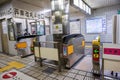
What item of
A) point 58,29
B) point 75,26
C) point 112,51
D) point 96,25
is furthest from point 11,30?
point 96,25

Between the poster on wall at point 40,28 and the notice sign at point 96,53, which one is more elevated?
the poster on wall at point 40,28

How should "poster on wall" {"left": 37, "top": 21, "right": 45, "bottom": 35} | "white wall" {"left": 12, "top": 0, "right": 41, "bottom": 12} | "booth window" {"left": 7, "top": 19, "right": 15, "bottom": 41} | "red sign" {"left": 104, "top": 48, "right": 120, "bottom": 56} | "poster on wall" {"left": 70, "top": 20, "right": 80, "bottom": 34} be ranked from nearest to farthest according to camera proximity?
1. "red sign" {"left": 104, "top": 48, "right": 120, "bottom": 56}
2. "white wall" {"left": 12, "top": 0, "right": 41, "bottom": 12}
3. "booth window" {"left": 7, "top": 19, "right": 15, "bottom": 41}
4. "poster on wall" {"left": 37, "top": 21, "right": 45, "bottom": 35}
5. "poster on wall" {"left": 70, "top": 20, "right": 80, "bottom": 34}

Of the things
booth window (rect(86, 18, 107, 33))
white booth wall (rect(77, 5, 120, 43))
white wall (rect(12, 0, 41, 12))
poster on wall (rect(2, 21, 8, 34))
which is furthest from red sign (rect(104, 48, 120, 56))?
booth window (rect(86, 18, 107, 33))

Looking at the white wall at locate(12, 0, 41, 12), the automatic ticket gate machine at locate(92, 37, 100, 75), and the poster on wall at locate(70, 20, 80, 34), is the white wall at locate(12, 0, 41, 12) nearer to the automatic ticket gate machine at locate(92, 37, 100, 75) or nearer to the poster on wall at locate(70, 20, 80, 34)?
the poster on wall at locate(70, 20, 80, 34)

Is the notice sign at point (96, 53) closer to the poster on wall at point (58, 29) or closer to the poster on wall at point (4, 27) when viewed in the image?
the poster on wall at point (58, 29)

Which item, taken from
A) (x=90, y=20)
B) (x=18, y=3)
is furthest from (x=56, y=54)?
(x=90, y=20)

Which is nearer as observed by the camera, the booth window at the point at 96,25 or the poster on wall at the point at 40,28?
the poster on wall at the point at 40,28

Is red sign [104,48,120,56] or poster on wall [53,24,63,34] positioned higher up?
poster on wall [53,24,63,34]

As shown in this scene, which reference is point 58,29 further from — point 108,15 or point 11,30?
point 108,15

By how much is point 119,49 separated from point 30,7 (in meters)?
5.17

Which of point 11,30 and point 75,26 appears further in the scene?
point 75,26

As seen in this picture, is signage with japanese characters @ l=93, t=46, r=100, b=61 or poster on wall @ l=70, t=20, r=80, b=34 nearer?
signage with japanese characters @ l=93, t=46, r=100, b=61

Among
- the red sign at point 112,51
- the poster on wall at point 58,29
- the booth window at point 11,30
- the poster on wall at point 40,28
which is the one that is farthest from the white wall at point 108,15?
the booth window at point 11,30

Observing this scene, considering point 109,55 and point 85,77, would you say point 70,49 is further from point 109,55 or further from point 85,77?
point 109,55
